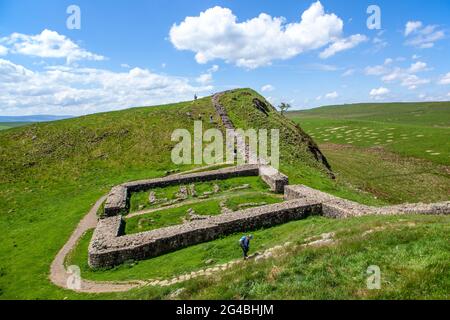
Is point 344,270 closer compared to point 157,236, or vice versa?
point 344,270

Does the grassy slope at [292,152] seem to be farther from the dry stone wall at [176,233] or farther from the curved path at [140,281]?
the curved path at [140,281]

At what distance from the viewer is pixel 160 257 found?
23.1 m

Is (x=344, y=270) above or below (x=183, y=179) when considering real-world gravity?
above

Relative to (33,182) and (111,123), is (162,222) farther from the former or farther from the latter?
A: (111,123)

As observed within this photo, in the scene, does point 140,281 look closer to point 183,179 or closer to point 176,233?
point 176,233

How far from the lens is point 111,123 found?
71.6 metres

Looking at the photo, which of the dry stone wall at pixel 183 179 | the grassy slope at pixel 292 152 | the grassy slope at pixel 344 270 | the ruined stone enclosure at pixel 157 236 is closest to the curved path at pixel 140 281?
the grassy slope at pixel 344 270

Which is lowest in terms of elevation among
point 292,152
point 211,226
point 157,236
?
point 157,236

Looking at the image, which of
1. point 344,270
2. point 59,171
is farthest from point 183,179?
point 344,270

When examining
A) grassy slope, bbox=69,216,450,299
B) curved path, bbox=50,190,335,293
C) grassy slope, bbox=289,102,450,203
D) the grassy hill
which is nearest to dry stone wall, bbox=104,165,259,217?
the grassy hill

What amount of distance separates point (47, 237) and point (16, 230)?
19.5ft
